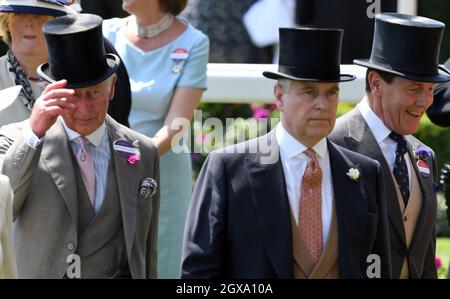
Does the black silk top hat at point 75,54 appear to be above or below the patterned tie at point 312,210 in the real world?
above

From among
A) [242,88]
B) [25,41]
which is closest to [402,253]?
[25,41]

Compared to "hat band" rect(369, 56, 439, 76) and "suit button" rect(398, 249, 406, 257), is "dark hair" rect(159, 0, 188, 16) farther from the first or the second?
"suit button" rect(398, 249, 406, 257)

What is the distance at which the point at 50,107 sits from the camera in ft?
20.7

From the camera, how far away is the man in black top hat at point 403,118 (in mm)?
6961

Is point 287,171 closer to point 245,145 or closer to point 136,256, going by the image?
point 245,145

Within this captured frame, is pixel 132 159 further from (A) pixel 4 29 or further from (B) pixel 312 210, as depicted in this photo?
(A) pixel 4 29

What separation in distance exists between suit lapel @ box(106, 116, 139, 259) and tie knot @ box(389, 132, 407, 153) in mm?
1205

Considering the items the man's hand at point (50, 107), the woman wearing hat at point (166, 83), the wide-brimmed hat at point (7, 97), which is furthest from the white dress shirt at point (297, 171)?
the woman wearing hat at point (166, 83)

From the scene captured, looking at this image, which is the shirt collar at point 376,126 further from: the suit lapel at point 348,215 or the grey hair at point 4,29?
the grey hair at point 4,29

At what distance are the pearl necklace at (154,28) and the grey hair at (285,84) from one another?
1743 mm

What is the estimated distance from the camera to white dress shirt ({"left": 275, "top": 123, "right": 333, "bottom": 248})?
21.1ft

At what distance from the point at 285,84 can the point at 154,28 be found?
179cm

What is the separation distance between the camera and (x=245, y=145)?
21.3 feet

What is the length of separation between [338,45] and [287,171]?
2.05 ft
